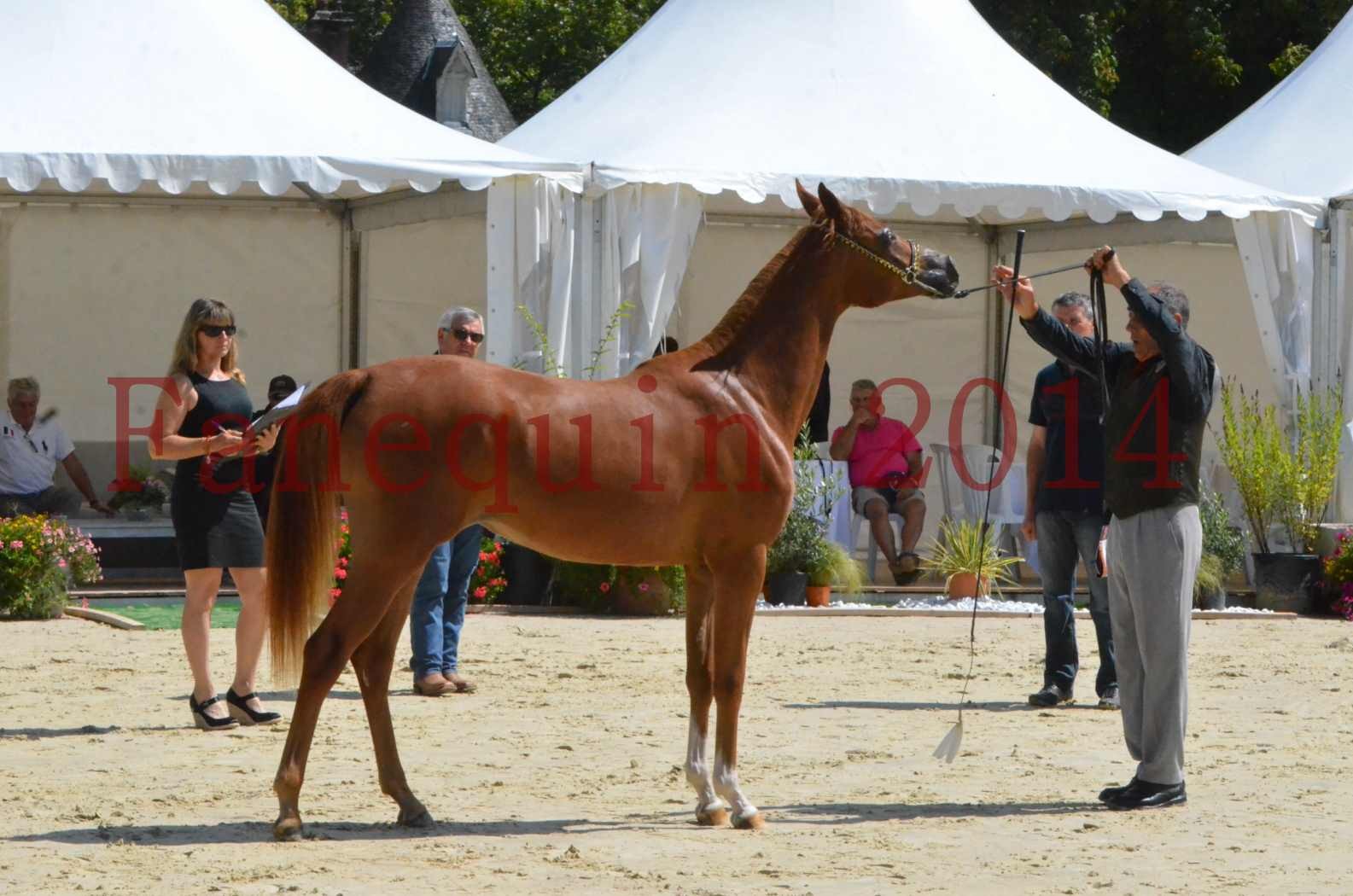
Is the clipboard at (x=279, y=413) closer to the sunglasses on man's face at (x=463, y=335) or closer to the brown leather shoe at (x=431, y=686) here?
the sunglasses on man's face at (x=463, y=335)

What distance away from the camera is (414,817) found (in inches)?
212

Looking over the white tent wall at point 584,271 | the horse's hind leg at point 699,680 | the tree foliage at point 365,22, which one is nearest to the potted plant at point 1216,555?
the white tent wall at point 584,271

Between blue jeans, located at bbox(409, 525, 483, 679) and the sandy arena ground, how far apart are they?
21 centimetres

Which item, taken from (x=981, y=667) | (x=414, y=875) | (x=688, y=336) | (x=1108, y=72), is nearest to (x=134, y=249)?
(x=688, y=336)

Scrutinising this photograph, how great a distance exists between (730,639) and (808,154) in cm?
745

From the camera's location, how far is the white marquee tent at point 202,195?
11422mm

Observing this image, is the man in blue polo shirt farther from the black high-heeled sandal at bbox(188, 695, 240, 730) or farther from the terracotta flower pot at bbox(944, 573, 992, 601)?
the terracotta flower pot at bbox(944, 573, 992, 601)

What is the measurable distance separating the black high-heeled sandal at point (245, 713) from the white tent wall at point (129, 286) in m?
8.87

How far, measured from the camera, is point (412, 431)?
5.29 meters

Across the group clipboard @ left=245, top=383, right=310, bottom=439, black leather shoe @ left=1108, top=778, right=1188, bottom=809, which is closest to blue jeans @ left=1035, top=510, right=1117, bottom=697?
black leather shoe @ left=1108, top=778, right=1188, bottom=809

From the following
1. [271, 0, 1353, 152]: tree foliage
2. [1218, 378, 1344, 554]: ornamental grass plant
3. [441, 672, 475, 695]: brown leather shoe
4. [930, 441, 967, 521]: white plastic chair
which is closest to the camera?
[441, 672, 475, 695]: brown leather shoe

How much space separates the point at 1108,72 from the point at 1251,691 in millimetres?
19681

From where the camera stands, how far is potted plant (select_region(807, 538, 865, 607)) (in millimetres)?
12000

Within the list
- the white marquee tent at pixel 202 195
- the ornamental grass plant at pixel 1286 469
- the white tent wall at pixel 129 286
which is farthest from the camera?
the white tent wall at pixel 129 286
